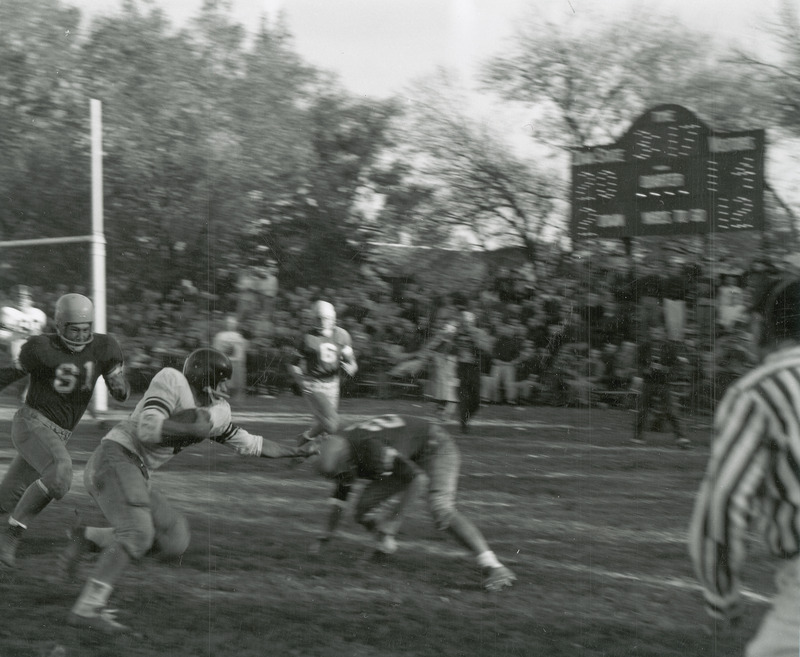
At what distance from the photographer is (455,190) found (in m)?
5.93

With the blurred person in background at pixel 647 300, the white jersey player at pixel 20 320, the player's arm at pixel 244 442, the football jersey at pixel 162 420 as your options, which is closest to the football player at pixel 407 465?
the player's arm at pixel 244 442

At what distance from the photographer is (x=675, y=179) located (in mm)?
5094

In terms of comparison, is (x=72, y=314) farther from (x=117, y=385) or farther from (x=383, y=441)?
(x=383, y=441)

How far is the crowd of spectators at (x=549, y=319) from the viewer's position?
5234mm

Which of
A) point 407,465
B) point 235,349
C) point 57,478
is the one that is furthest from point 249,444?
point 235,349

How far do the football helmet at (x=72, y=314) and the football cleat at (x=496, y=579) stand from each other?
2.68 meters

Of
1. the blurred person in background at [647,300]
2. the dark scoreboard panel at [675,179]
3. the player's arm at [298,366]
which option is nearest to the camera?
the dark scoreboard panel at [675,179]

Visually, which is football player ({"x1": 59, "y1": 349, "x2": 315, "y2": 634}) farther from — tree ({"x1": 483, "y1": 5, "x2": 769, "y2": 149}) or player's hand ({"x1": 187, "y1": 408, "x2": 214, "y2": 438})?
tree ({"x1": 483, "y1": 5, "x2": 769, "y2": 149})

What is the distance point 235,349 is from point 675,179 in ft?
12.1

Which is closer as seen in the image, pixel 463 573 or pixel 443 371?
pixel 463 573

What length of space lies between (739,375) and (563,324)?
105 centimetres

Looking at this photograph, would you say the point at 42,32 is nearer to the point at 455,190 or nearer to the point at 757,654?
the point at 455,190

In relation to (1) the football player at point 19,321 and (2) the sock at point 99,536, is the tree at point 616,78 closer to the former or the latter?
(2) the sock at point 99,536

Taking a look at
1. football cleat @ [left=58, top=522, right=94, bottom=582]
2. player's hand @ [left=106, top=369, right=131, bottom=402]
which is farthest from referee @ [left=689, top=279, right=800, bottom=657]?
player's hand @ [left=106, top=369, right=131, bottom=402]
